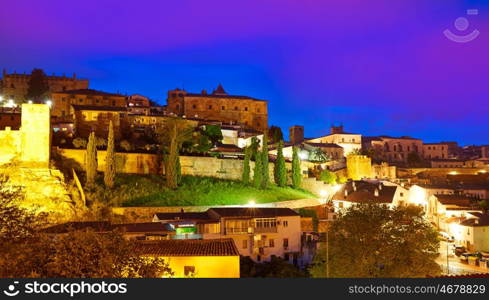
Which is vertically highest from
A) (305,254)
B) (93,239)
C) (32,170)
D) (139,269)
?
(32,170)

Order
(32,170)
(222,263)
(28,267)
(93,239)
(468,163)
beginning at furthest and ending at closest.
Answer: (468,163)
(32,170)
(222,263)
(93,239)
(28,267)

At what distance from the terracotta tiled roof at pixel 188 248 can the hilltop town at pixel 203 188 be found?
0.05 m

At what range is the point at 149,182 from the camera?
4016 cm

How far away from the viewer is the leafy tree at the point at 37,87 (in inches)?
Answer: 2958

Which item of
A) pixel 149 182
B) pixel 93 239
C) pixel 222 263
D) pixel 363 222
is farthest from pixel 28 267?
pixel 149 182

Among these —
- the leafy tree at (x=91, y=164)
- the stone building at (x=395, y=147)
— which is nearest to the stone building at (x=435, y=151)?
the stone building at (x=395, y=147)

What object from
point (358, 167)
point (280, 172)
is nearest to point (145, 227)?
point (280, 172)

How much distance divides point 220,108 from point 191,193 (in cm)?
4014

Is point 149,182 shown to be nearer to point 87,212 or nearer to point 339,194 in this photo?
point 87,212

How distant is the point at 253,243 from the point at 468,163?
56965 mm

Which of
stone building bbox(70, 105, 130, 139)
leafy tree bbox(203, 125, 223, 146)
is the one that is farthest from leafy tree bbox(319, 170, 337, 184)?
stone building bbox(70, 105, 130, 139)

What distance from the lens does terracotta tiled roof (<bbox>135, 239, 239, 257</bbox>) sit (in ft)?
64.0

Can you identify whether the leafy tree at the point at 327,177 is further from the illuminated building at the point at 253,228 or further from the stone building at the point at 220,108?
the stone building at the point at 220,108

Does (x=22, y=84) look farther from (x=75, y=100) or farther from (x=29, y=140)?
(x=29, y=140)
